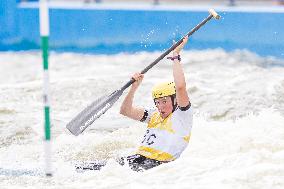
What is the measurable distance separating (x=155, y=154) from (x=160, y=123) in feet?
0.62

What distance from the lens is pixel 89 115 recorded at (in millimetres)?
5016

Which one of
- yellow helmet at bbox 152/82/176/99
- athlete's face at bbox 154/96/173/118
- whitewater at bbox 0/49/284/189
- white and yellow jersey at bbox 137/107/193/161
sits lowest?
whitewater at bbox 0/49/284/189

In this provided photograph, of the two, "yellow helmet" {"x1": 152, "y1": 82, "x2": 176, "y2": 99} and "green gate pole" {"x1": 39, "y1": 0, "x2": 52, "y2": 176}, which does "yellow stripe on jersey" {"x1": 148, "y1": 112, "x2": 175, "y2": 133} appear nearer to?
"yellow helmet" {"x1": 152, "y1": 82, "x2": 176, "y2": 99}

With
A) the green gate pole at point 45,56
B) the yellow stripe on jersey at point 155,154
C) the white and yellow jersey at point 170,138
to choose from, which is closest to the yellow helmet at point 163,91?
the white and yellow jersey at point 170,138

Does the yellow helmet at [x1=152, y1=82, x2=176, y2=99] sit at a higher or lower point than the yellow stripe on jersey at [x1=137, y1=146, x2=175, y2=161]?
higher

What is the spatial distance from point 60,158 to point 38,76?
4597 millimetres

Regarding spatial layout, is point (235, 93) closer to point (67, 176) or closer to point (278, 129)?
point (278, 129)

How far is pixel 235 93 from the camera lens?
833 cm

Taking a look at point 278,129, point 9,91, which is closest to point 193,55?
point 9,91

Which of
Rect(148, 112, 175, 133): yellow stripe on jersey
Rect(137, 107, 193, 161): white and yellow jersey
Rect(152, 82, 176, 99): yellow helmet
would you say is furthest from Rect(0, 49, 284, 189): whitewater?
Rect(152, 82, 176, 99): yellow helmet

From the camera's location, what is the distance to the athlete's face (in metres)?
4.85

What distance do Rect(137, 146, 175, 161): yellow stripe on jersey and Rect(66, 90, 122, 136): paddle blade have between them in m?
0.35

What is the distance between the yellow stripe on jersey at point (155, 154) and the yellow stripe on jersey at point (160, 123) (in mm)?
133

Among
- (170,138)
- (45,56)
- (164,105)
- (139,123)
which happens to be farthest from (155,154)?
(139,123)
